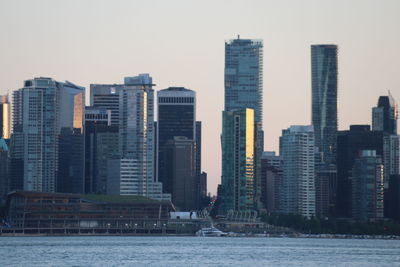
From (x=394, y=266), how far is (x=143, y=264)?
37809mm

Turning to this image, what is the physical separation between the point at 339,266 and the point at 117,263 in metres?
32.5

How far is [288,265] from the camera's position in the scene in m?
198

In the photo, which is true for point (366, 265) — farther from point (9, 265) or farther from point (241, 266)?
point (9, 265)

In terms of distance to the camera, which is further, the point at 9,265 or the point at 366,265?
the point at 366,265

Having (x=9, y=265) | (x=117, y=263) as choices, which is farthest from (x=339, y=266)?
(x=9, y=265)

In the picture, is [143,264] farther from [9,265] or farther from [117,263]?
[9,265]

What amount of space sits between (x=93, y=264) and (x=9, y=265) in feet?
39.2

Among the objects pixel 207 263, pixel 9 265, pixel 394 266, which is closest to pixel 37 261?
pixel 9 265

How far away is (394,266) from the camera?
19962 centimetres

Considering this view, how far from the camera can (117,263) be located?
19262cm

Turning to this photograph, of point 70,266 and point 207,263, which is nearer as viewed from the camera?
point 70,266

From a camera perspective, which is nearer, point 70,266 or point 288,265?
point 70,266

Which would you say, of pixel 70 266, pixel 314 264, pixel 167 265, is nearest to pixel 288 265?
pixel 314 264

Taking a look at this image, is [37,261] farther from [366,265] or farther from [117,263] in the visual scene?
[366,265]
